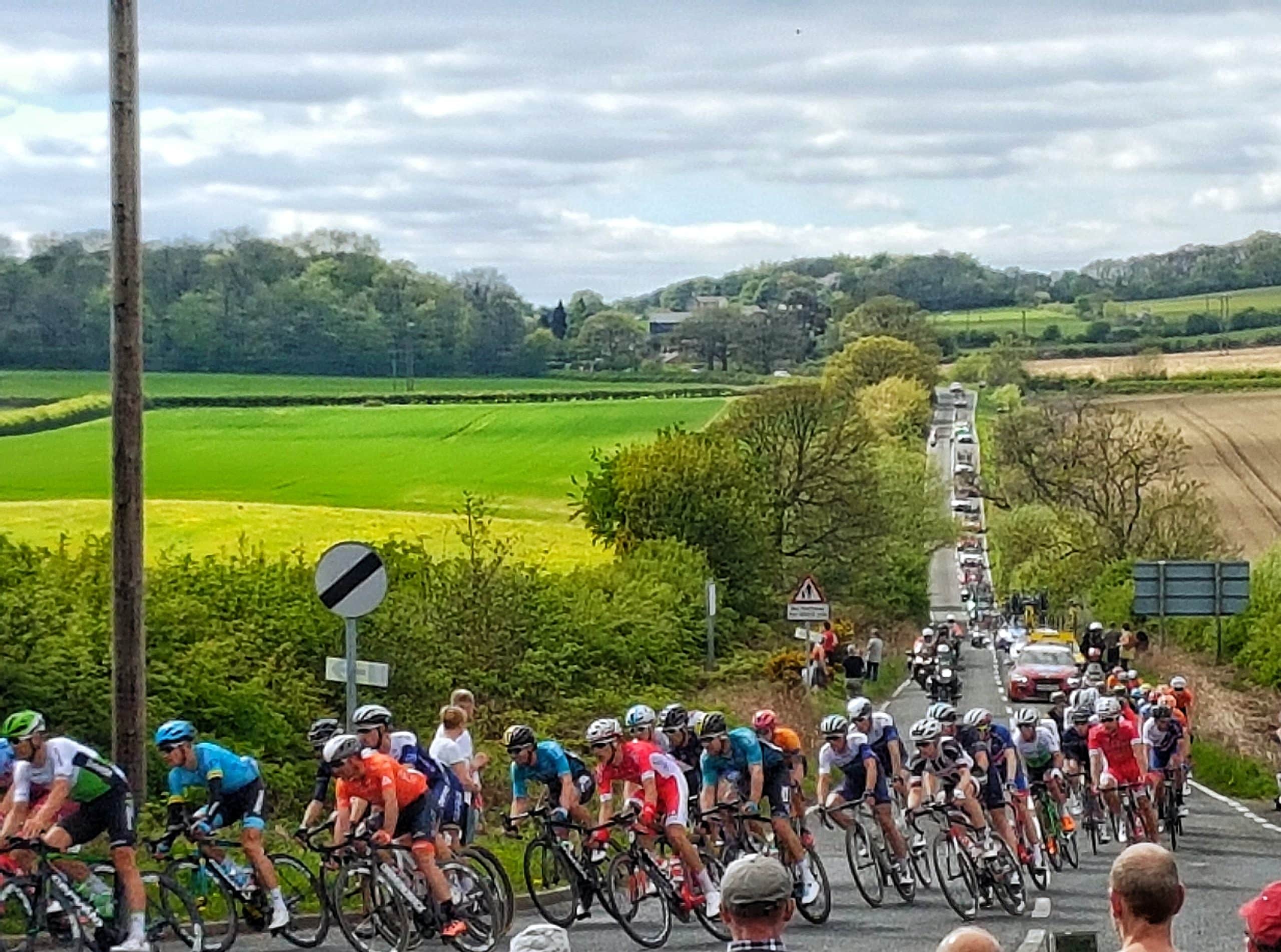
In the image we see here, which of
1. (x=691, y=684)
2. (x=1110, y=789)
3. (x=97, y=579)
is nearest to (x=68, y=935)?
(x=1110, y=789)

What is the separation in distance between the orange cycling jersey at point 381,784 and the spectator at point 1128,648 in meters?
35.2

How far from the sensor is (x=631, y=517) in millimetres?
61906

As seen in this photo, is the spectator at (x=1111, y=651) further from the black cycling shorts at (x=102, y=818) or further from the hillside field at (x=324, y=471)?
the black cycling shorts at (x=102, y=818)

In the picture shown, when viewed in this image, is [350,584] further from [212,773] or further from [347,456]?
[347,456]

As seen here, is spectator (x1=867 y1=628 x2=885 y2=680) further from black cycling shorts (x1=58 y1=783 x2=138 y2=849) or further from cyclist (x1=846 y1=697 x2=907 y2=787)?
black cycling shorts (x1=58 y1=783 x2=138 y2=849)

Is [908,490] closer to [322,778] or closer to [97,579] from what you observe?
[97,579]

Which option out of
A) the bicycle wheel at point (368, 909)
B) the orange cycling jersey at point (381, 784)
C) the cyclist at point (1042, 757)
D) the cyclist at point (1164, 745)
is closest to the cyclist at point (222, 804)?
the bicycle wheel at point (368, 909)

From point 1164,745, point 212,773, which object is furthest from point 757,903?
point 1164,745

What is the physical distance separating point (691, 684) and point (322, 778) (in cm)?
2951

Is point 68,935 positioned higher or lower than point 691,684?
higher

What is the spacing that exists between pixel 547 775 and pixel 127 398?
14.4 feet

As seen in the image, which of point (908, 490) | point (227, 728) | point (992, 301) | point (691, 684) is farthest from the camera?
point (992, 301)

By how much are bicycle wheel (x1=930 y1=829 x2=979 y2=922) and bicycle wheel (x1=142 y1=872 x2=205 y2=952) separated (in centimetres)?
604

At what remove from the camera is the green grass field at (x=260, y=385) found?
154ft
